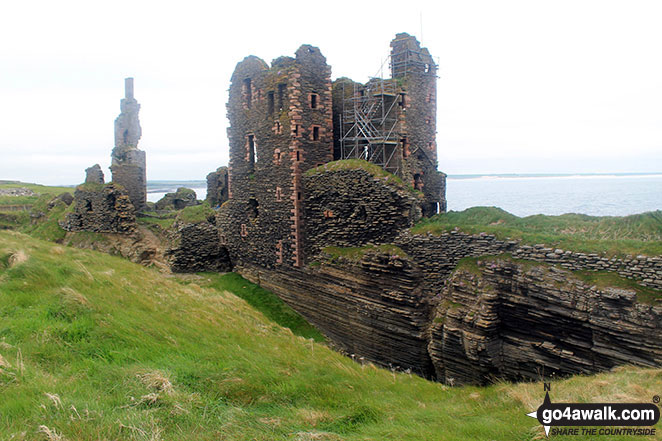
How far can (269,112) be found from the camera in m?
21.9

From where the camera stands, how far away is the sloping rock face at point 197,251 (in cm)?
2500

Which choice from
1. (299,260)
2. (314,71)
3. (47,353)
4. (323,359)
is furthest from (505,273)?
(314,71)

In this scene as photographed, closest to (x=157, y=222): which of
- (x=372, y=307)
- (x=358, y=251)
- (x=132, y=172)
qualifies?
(x=132, y=172)

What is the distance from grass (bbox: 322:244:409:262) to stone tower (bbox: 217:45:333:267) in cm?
226

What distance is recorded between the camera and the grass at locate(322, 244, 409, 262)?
53.1 ft

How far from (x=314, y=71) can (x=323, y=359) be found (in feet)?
47.5

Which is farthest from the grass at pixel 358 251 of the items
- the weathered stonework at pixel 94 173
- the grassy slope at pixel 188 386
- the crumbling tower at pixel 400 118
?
the weathered stonework at pixel 94 173

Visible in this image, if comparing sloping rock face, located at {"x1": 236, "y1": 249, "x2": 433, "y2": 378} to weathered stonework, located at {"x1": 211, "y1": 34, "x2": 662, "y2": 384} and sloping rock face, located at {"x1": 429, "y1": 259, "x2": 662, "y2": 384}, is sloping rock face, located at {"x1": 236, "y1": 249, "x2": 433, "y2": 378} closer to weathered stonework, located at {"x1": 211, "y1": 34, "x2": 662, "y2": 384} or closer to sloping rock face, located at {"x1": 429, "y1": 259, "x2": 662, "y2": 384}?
weathered stonework, located at {"x1": 211, "y1": 34, "x2": 662, "y2": 384}

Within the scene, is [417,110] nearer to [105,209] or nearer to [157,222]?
[157,222]

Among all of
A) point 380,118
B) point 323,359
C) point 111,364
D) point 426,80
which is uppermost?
point 426,80

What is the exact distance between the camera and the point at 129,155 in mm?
36594

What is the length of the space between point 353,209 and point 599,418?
1252 centimetres

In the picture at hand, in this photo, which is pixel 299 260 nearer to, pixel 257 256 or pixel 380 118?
pixel 257 256

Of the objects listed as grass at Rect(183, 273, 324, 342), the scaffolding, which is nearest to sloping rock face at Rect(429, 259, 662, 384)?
grass at Rect(183, 273, 324, 342)
